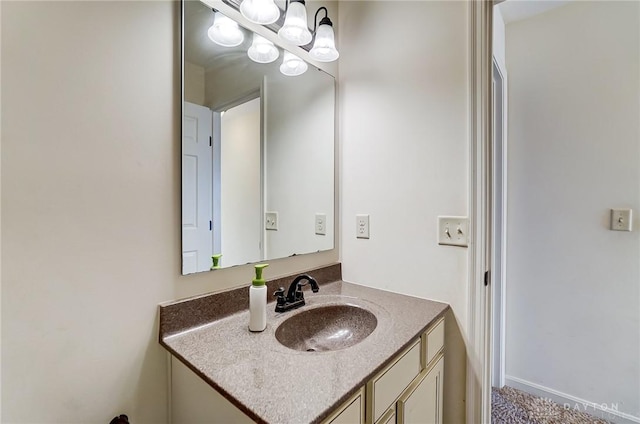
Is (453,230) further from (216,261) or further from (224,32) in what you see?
(224,32)

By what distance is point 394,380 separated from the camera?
0.77m

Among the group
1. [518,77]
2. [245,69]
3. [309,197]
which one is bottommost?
[309,197]

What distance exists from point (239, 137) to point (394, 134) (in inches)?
26.1

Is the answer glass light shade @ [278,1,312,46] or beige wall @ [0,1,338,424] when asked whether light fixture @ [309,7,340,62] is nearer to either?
glass light shade @ [278,1,312,46]

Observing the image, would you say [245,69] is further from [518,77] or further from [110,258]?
[518,77]

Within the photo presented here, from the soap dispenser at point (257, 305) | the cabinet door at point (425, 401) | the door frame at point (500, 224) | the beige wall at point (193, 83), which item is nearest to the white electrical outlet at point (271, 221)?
the soap dispenser at point (257, 305)

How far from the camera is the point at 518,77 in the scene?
1.78 metres

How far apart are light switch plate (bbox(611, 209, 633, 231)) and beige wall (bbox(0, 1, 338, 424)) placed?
2.10 m

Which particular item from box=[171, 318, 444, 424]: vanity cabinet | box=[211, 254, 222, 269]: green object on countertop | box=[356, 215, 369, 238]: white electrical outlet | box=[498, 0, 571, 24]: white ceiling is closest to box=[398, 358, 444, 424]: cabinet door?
box=[171, 318, 444, 424]: vanity cabinet

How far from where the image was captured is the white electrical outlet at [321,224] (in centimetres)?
137

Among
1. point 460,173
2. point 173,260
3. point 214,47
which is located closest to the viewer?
point 173,260

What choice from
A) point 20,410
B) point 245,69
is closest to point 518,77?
point 245,69

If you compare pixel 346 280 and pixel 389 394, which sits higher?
pixel 346 280

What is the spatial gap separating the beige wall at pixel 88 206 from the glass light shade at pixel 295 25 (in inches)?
15.3
